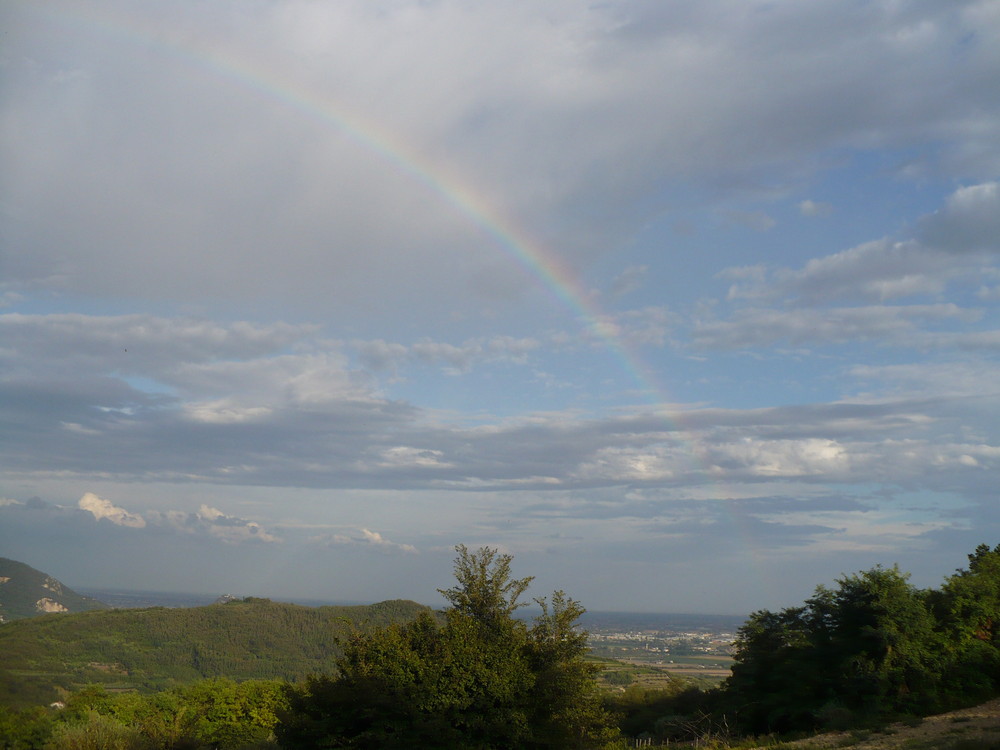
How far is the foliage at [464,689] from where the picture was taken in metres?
21.0

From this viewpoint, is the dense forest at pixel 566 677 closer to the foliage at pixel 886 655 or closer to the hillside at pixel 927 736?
the foliage at pixel 886 655

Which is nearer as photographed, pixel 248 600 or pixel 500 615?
pixel 500 615

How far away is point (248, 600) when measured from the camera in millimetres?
195375

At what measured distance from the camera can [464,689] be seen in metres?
21.3

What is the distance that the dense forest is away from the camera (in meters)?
21.3

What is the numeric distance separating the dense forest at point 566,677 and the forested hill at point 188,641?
9645 centimetres

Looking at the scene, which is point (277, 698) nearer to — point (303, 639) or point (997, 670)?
point (997, 670)

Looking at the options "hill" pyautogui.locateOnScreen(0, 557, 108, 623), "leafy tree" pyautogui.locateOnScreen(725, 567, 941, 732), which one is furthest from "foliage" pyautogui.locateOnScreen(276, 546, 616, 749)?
"hill" pyautogui.locateOnScreen(0, 557, 108, 623)

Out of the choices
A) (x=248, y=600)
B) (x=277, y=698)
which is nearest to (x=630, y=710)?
(x=277, y=698)

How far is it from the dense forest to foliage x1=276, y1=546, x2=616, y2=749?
5 centimetres

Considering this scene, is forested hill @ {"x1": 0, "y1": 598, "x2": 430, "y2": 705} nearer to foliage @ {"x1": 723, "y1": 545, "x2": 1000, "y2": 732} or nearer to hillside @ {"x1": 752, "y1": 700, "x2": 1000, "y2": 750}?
foliage @ {"x1": 723, "y1": 545, "x2": 1000, "y2": 732}

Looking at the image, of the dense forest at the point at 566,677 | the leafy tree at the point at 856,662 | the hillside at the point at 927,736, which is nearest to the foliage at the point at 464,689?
the dense forest at the point at 566,677

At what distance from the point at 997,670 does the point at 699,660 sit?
→ 4956 inches

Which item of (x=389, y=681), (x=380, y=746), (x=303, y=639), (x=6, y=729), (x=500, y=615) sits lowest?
(x=303, y=639)
